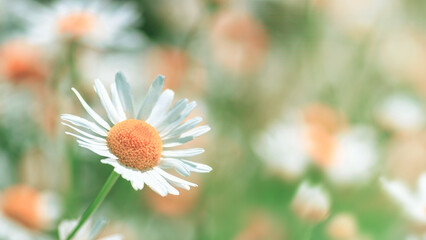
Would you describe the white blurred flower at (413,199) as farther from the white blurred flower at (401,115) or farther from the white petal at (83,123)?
the white blurred flower at (401,115)

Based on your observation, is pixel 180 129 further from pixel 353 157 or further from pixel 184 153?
pixel 353 157

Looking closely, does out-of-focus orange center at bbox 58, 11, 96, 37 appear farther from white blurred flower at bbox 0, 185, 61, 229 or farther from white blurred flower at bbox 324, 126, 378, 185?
white blurred flower at bbox 324, 126, 378, 185

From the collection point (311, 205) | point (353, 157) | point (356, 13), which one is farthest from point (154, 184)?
point (356, 13)

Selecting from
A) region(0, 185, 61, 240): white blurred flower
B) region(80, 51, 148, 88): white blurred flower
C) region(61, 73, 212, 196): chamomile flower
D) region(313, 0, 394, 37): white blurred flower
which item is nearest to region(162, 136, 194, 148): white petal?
region(61, 73, 212, 196): chamomile flower

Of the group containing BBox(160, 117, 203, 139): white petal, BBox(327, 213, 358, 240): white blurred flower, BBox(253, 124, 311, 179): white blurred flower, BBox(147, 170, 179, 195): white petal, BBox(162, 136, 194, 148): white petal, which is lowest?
BBox(147, 170, 179, 195): white petal

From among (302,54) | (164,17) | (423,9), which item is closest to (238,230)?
(302,54)

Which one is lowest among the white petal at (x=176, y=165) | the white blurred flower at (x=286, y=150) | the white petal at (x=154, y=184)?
the white petal at (x=154, y=184)

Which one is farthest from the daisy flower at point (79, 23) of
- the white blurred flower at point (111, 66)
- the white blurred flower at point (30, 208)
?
the white blurred flower at point (30, 208)
